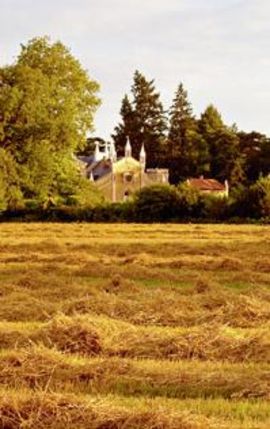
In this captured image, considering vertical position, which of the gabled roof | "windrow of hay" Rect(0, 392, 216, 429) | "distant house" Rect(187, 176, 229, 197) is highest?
the gabled roof

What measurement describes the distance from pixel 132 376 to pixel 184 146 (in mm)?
89287

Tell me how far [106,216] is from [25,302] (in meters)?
45.1

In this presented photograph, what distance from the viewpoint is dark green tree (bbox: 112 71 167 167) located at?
104 meters

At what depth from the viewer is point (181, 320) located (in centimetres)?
1224

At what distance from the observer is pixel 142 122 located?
105500mm

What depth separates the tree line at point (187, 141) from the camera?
306 feet

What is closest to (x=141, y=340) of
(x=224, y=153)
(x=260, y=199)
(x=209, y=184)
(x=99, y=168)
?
(x=260, y=199)

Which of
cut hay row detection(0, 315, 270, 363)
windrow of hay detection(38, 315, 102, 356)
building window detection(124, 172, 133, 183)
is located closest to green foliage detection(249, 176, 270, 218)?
building window detection(124, 172, 133, 183)

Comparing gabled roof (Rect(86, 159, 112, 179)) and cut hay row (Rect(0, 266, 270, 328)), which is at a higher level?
gabled roof (Rect(86, 159, 112, 179))

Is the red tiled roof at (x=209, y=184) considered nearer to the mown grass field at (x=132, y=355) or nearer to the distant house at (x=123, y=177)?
the distant house at (x=123, y=177)

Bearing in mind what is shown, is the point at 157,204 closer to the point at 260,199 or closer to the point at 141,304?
the point at 260,199

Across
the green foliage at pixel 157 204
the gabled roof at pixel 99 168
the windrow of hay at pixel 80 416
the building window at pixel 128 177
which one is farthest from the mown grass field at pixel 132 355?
the gabled roof at pixel 99 168

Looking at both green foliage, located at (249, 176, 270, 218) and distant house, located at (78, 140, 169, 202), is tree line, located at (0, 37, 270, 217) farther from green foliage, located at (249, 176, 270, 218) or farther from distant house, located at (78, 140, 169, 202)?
distant house, located at (78, 140, 169, 202)

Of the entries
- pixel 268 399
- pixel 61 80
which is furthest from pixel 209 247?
pixel 61 80
